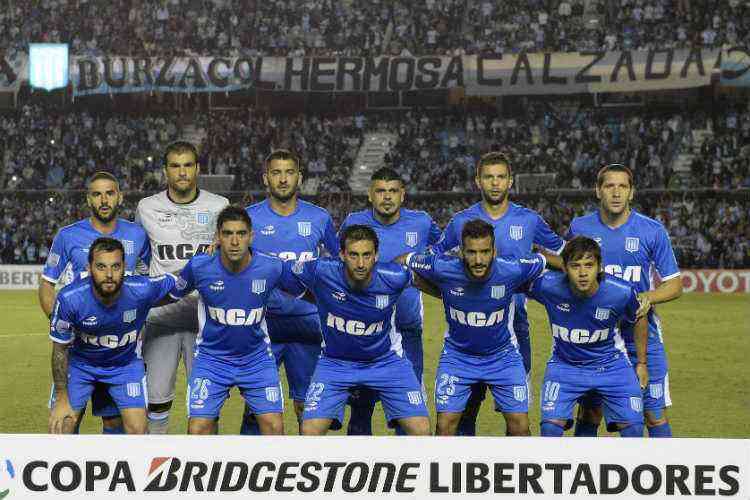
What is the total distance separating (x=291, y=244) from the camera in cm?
721

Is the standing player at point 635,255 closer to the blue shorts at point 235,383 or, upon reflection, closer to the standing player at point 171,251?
the blue shorts at point 235,383

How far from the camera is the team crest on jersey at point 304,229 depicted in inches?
285

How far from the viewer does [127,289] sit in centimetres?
655

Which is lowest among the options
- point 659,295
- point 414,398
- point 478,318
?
point 414,398

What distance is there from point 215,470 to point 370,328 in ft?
6.40

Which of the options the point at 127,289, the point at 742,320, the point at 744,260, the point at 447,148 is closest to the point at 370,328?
the point at 127,289

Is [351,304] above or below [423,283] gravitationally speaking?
below

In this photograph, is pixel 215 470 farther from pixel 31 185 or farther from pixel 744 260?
pixel 31 185

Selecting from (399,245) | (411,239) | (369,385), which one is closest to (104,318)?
(369,385)

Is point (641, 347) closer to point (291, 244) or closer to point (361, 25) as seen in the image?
point (291, 244)

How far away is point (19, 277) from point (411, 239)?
1958cm

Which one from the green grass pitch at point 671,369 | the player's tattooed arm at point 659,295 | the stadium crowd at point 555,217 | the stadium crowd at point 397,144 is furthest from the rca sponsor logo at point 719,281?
the player's tattooed arm at point 659,295

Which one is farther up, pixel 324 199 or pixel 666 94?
pixel 666 94

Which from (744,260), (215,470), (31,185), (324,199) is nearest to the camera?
(215,470)
